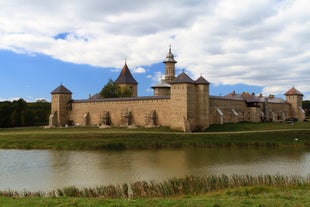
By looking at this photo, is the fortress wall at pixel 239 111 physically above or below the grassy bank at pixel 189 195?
above

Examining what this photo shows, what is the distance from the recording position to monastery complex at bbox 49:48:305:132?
124 ft

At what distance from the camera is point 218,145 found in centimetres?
2966

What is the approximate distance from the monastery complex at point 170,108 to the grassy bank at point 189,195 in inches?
941

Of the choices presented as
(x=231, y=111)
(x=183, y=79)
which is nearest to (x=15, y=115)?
(x=183, y=79)

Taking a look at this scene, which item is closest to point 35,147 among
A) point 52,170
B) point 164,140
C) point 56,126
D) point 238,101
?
point 164,140

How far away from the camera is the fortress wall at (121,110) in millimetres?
40312

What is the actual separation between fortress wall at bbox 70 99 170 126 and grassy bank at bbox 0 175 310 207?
27029 millimetres

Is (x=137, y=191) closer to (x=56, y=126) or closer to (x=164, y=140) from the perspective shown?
(x=164, y=140)

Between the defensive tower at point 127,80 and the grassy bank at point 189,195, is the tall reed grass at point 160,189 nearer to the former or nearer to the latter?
the grassy bank at point 189,195

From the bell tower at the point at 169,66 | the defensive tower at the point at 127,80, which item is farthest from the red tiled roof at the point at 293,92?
the defensive tower at the point at 127,80

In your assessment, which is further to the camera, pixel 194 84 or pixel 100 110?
pixel 100 110

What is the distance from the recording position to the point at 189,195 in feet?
36.4

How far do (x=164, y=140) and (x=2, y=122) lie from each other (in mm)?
28747

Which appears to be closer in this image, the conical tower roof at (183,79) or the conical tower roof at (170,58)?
→ the conical tower roof at (183,79)
